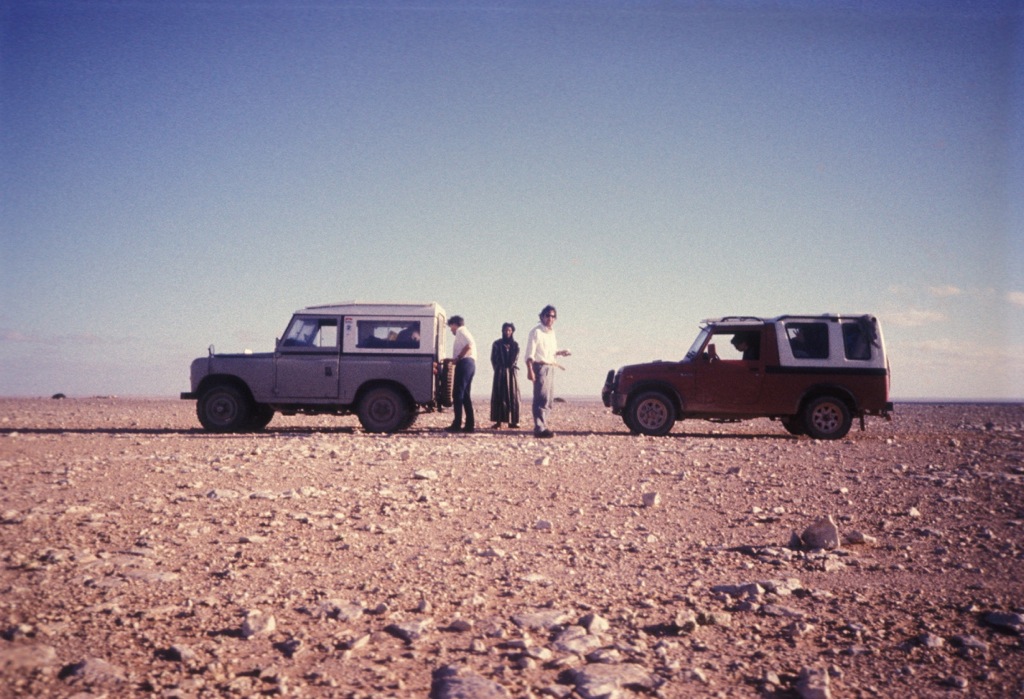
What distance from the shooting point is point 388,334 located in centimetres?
1220

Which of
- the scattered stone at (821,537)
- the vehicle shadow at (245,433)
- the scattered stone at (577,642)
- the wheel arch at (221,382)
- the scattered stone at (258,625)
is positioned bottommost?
the scattered stone at (577,642)

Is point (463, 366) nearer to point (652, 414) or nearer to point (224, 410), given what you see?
point (652, 414)

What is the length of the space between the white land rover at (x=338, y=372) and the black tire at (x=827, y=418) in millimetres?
6648

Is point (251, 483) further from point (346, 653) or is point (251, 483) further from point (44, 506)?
point (346, 653)

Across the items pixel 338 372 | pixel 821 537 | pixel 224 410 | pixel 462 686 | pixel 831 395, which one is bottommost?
pixel 462 686

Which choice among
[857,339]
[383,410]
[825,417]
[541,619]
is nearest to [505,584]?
[541,619]

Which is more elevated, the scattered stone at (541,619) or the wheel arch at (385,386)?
the wheel arch at (385,386)

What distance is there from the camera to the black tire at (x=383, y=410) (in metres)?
12.0

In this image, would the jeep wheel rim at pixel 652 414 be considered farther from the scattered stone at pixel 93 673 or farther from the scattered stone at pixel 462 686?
the scattered stone at pixel 93 673

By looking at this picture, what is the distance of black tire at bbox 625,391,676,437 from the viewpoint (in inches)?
470

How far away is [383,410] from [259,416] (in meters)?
2.63

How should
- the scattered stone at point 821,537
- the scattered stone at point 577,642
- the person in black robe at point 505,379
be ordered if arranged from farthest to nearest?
the person in black robe at point 505,379 < the scattered stone at point 821,537 < the scattered stone at point 577,642

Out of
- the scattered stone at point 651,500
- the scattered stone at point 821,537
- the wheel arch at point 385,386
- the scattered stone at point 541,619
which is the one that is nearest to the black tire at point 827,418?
the wheel arch at point 385,386

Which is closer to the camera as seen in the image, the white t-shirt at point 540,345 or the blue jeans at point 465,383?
the white t-shirt at point 540,345
